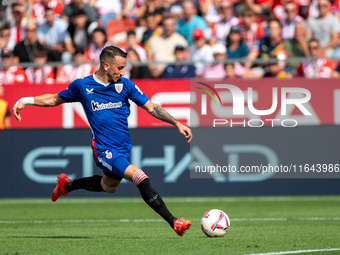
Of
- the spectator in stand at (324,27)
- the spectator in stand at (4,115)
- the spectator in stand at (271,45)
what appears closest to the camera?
the spectator in stand at (4,115)

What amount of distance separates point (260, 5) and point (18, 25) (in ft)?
Result: 23.4

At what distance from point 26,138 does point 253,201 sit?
16.8ft

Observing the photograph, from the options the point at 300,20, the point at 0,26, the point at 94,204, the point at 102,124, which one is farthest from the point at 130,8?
the point at 102,124

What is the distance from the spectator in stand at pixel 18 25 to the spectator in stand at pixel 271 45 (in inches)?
262

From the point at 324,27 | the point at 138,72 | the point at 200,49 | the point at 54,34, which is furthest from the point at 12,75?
the point at 324,27

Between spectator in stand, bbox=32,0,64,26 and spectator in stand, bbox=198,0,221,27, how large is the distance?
436cm

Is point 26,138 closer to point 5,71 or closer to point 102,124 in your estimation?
point 5,71

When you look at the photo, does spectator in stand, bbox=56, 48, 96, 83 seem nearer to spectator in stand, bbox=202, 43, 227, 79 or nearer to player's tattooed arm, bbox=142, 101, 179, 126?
spectator in stand, bbox=202, 43, 227, 79

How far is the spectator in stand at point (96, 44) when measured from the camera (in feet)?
48.8

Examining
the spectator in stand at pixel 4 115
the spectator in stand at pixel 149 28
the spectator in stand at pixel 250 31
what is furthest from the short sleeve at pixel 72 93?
the spectator in stand at pixel 149 28

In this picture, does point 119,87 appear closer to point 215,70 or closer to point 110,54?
point 110,54

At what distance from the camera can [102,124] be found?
278 inches

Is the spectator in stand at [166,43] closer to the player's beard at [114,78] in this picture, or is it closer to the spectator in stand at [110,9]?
the spectator in stand at [110,9]

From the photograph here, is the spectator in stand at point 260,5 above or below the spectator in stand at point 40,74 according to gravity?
above
